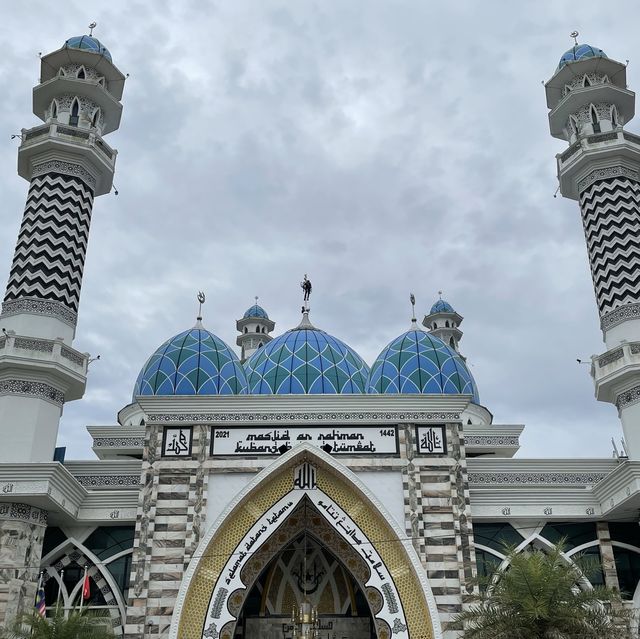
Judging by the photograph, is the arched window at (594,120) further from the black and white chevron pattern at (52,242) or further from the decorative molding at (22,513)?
the decorative molding at (22,513)

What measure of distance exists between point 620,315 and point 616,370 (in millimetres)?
1573

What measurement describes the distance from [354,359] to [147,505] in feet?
33.4

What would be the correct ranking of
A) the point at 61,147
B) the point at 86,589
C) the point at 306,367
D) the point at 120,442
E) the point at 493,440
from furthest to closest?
the point at 306,367 < the point at 493,440 < the point at 120,442 < the point at 61,147 < the point at 86,589

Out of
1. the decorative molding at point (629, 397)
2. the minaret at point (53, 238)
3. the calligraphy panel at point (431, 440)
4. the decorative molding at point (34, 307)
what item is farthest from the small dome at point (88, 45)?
the decorative molding at point (629, 397)

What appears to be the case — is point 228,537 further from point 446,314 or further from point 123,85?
point 446,314

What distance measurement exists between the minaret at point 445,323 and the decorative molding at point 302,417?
566 inches

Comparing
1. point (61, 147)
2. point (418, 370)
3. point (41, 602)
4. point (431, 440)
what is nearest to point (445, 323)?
point (418, 370)

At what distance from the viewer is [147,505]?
50.2 feet

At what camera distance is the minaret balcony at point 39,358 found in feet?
52.6

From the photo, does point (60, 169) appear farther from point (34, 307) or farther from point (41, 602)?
point (41, 602)

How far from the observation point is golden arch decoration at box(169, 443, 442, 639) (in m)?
14.5

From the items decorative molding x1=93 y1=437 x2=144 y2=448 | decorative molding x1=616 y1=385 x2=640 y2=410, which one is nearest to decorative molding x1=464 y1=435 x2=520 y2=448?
decorative molding x1=616 y1=385 x2=640 y2=410

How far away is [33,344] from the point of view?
16.3 metres

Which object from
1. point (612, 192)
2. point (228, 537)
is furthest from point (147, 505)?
point (612, 192)
